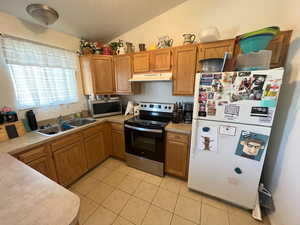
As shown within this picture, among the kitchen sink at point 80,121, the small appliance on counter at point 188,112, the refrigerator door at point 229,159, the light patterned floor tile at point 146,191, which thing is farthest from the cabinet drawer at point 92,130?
the refrigerator door at point 229,159

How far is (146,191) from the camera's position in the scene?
6.20 ft

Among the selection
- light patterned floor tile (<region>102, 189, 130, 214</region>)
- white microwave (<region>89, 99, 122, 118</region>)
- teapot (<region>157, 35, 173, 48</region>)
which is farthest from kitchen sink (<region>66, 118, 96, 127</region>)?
teapot (<region>157, 35, 173, 48</region>)

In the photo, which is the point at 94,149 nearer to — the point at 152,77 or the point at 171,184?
the point at 171,184

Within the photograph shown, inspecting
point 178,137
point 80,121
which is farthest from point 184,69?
point 80,121

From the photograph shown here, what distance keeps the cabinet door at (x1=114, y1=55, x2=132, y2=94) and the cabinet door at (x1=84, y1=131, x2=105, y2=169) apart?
0.96 meters

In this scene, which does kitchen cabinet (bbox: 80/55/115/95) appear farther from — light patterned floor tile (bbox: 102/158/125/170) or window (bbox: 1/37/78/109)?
light patterned floor tile (bbox: 102/158/125/170)

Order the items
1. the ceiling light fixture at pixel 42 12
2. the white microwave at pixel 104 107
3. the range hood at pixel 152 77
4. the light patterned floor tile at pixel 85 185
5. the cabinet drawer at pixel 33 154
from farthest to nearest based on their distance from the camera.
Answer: the white microwave at pixel 104 107, the range hood at pixel 152 77, the light patterned floor tile at pixel 85 185, the cabinet drawer at pixel 33 154, the ceiling light fixture at pixel 42 12

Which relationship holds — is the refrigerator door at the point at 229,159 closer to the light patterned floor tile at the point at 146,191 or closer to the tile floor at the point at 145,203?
the tile floor at the point at 145,203

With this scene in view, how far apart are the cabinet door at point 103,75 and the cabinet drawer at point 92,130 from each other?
0.72 m

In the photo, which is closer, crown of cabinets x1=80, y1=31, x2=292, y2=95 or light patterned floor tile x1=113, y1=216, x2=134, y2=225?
light patterned floor tile x1=113, y1=216, x2=134, y2=225

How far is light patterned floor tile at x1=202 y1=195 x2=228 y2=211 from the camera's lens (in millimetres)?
1646

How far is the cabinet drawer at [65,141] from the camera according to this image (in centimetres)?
169

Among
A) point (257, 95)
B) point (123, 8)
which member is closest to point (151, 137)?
point (257, 95)

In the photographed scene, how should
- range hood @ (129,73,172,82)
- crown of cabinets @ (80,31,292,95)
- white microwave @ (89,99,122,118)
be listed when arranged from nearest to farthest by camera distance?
crown of cabinets @ (80,31,292,95) → range hood @ (129,73,172,82) → white microwave @ (89,99,122,118)
